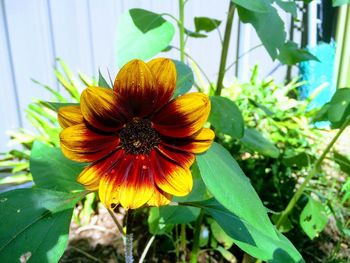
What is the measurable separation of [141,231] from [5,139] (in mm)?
1100

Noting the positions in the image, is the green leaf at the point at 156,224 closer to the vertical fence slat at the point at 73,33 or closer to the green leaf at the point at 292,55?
the green leaf at the point at 292,55

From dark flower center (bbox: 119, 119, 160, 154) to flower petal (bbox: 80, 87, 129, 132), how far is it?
0.05 feet

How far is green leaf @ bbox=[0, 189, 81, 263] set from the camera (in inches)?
20.4

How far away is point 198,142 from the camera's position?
475 mm

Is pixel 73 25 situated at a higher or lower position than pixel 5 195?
higher

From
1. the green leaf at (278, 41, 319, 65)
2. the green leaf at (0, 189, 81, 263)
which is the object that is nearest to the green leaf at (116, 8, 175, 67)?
the green leaf at (0, 189, 81, 263)

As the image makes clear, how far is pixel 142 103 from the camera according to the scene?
481 millimetres

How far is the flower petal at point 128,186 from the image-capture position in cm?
48

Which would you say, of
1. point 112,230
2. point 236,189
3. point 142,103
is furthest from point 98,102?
point 112,230

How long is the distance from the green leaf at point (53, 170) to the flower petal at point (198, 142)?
9.7 inches

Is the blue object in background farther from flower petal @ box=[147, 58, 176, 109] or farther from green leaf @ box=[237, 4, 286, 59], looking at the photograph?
flower petal @ box=[147, 58, 176, 109]

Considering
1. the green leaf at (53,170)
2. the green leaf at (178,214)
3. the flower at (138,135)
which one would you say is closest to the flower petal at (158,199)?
the flower at (138,135)

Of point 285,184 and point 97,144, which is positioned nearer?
point 97,144

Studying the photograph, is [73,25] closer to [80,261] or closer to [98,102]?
[80,261]
